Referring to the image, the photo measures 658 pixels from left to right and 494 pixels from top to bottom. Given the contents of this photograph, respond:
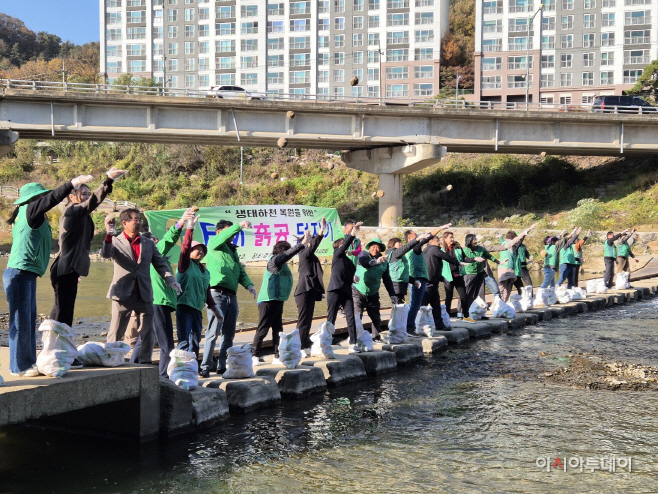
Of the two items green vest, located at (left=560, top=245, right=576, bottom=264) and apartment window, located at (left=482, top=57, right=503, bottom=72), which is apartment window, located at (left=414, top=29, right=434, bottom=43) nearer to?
apartment window, located at (left=482, top=57, right=503, bottom=72)

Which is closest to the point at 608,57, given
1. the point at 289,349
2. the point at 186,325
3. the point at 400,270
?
the point at 400,270

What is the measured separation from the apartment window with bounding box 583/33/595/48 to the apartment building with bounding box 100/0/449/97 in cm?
1241

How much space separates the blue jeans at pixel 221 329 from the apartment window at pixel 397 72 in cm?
6275

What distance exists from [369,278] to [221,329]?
2.92 m

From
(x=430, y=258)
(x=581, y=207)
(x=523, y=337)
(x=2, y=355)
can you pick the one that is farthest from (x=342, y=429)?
(x=581, y=207)

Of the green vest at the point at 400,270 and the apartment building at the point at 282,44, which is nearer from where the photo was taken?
the green vest at the point at 400,270

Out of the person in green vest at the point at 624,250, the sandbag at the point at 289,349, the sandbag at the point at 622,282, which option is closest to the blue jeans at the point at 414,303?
the sandbag at the point at 289,349

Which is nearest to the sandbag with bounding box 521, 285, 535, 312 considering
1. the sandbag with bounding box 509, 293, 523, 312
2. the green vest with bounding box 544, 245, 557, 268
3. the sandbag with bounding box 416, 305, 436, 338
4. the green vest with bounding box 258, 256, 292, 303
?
the sandbag with bounding box 509, 293, 523, 312

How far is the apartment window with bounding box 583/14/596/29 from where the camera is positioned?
64.9m

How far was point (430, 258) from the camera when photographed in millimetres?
12633

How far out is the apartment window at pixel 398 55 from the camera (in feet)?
226

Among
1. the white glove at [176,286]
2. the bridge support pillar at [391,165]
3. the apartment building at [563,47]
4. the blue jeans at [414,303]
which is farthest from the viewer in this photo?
the apartment building at [563,47]

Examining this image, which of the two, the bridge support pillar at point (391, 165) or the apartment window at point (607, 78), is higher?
the apartment window at point (607, 78)

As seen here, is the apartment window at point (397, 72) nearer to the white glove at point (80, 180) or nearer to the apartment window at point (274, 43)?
the apartment window at point (274, 43)
